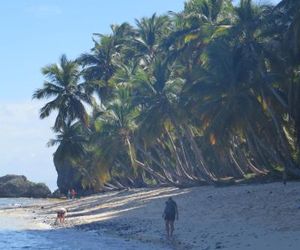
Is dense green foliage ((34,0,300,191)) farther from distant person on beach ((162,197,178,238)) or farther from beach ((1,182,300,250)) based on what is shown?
distant person on beach ((162,197,178,238))

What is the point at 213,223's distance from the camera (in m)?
21.7

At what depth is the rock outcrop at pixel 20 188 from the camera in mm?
94625

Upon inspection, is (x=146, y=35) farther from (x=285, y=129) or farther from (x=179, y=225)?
(x=179, y=225)

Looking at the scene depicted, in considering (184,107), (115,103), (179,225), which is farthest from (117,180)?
(179,225)

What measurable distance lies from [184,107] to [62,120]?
1772cm

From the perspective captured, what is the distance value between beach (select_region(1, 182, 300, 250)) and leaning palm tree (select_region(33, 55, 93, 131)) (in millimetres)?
19897

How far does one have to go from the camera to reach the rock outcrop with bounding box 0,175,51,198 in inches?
3725

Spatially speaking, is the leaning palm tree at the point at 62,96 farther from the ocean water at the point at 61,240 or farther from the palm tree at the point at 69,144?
the ocean water at the point at 61,240

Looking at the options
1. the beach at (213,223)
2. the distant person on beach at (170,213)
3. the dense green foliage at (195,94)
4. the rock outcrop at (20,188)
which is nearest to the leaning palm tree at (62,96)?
the dense green foliage at (195,94)

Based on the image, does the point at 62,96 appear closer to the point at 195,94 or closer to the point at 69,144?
the point at 69,144

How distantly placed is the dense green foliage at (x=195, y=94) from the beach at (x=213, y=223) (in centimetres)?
549

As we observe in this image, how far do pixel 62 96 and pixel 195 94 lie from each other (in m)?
20.8

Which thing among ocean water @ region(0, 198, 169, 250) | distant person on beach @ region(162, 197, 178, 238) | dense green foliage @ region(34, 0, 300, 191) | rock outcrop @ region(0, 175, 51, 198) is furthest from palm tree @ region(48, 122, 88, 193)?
rock outcrop @ region(0, 175, 51, 198)

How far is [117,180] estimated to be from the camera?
71.2 m
